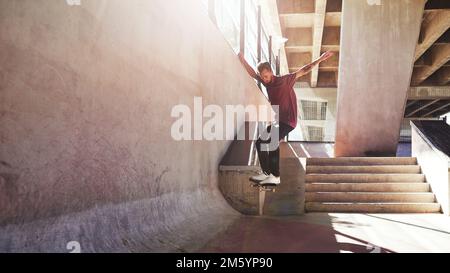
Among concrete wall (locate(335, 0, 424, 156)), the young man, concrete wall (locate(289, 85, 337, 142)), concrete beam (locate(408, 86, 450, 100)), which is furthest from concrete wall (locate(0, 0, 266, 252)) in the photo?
concrete beam (locate(408, 86, 450, 100))

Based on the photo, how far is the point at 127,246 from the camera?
2971 mm

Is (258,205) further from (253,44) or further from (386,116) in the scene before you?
(253,44)

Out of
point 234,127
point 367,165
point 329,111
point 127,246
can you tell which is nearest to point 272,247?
point 127,246

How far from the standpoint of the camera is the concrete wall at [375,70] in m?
9.97

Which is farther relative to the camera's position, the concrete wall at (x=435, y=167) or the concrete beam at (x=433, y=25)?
the concrete beam at (x=433, y=25)

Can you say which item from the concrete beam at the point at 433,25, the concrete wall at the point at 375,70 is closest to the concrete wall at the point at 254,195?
the concrete wall at the point at 375,70

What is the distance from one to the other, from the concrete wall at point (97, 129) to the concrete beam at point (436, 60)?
49.4 feet

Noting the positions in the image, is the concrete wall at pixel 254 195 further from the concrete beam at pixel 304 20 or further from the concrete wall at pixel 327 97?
the concrete wall at pixel 327 97

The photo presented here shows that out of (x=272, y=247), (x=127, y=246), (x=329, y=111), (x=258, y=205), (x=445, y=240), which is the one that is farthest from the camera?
(x=329, y=111)

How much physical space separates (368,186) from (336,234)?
332 centimetres

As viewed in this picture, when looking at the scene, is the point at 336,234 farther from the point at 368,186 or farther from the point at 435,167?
the point at 435,167

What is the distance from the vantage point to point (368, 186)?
24.0 ft

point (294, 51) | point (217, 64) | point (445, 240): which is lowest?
point (445, 240)
